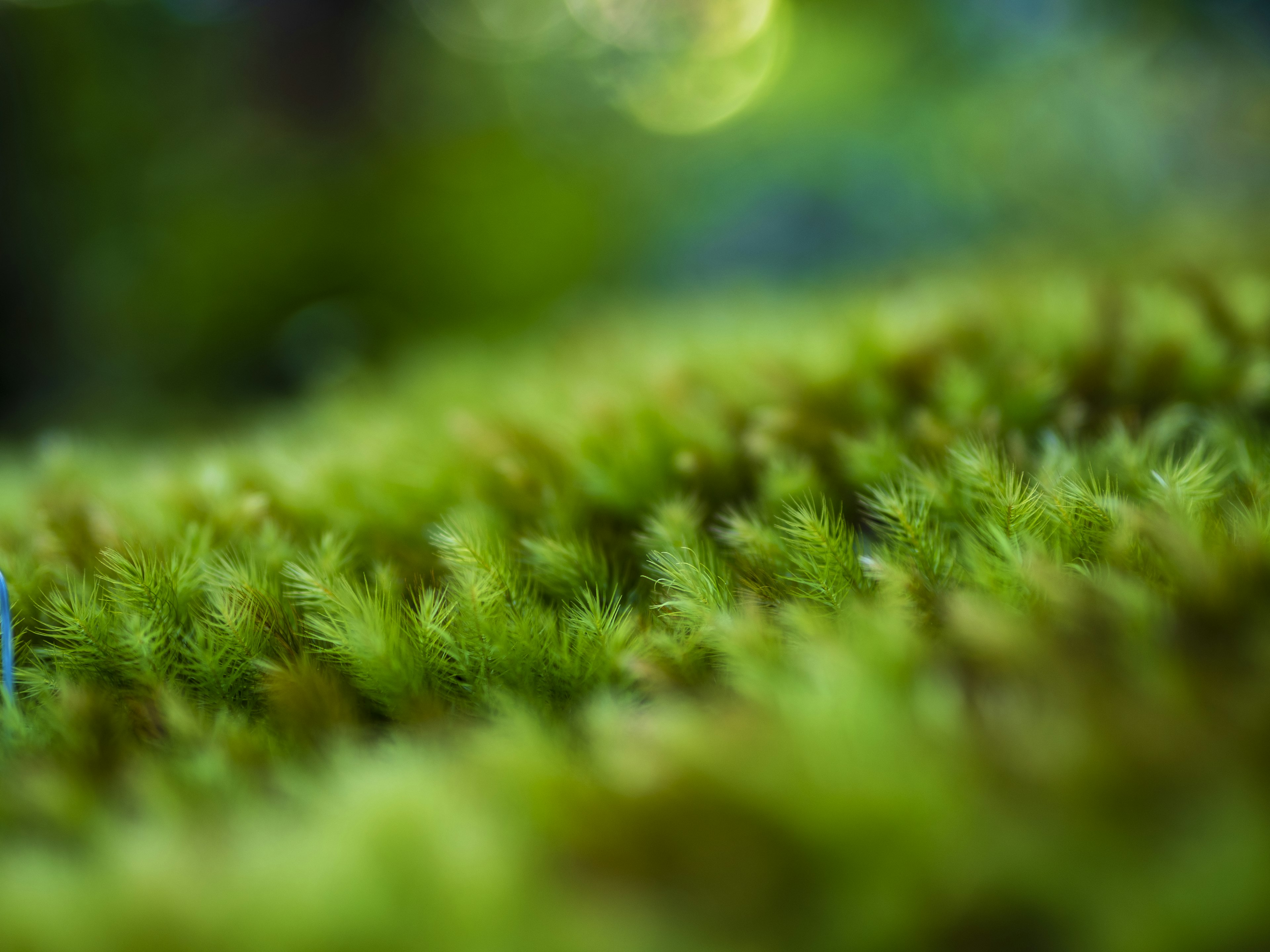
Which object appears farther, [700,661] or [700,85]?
[700,85]

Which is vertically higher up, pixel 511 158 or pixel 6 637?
pixel 511 158

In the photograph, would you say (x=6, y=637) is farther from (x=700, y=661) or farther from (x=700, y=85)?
(x=700, y=85)

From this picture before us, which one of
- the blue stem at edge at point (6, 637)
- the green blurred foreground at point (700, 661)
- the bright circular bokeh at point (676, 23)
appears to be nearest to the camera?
the green blurred foreground at point (700, 661)

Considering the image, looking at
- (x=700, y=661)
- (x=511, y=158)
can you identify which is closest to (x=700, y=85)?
(x=511, y=158)

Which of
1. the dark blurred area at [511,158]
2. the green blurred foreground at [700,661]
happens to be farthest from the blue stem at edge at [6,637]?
the dark blurred area at [511,158]

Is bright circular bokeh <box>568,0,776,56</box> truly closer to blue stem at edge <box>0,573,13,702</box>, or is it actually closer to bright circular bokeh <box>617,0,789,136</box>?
bright circular bokeh <box>617,0,789,136</box>

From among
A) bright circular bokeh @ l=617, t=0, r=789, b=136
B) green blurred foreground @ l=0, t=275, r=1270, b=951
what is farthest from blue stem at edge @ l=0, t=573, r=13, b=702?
bright circular bokeh @ l=617, t=0, r=789, b=136

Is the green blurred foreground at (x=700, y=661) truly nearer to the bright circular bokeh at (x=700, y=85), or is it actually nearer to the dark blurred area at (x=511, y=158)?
the dark blurred area at (x=511, y=158)

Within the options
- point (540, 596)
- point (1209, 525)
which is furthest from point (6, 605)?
point (1209, 525)
